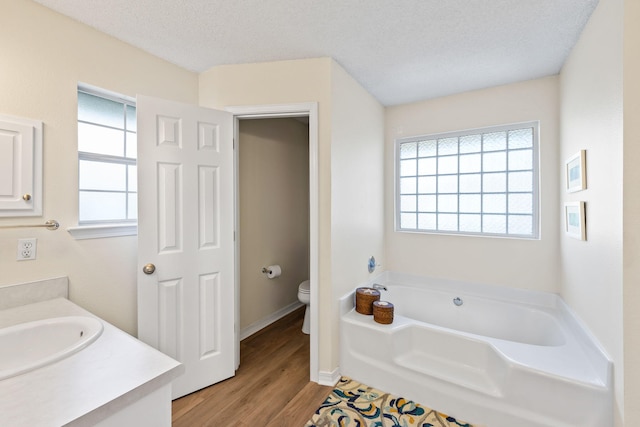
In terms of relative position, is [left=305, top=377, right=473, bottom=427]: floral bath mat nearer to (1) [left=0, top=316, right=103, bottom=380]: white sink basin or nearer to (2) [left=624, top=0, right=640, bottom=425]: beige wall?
(2) [left=624, top=0, right=640, bottom=425]: beige wall

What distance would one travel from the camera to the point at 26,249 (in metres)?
1.44

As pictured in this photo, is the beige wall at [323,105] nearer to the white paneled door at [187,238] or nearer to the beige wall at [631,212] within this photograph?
the white paneled door at [187,238]

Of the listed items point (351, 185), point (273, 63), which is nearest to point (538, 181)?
point (351, 185)

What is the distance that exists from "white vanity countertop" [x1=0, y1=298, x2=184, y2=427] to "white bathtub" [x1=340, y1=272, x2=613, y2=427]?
1453mm

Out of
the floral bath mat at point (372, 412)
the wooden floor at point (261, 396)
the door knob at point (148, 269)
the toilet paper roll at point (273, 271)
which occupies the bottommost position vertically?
the floral bath mat at point (372, 412)

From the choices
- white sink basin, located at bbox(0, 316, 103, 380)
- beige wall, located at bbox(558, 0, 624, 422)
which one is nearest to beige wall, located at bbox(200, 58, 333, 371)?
white sink basin, located at bbox(0, 316, 103, 380)

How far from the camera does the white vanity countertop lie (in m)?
0.68

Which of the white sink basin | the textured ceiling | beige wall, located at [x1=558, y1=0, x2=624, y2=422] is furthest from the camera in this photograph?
the textured ceiling

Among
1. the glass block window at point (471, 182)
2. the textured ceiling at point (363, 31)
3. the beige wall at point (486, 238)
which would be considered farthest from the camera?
the glass block window at point (471, 182)

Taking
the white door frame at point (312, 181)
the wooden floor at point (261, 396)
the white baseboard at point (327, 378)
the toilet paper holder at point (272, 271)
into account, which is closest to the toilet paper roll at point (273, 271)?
the toilet paper holder at point (272, 271)

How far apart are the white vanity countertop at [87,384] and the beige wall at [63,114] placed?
86 centimetres

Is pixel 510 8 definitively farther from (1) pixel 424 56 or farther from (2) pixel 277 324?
(2) pixel 277 324

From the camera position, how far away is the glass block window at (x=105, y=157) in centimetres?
174

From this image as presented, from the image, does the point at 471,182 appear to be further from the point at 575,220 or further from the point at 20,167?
the point at 20,167
